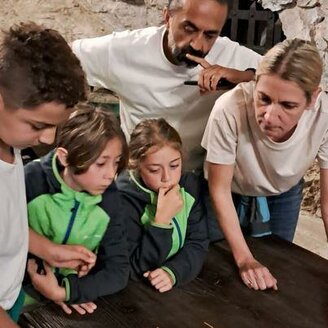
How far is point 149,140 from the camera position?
141cm

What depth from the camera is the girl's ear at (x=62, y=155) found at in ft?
4.12

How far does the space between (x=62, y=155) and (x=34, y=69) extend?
1.08 feet

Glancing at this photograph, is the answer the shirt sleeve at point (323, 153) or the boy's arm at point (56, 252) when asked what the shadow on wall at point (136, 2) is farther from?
the boy's arm at point (56, 252)

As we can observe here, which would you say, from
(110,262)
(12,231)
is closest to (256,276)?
(110,262)

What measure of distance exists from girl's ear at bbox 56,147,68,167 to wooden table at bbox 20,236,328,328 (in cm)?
33

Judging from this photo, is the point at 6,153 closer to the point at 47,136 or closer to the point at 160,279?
the point at 47,136

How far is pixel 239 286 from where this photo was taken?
4.69ft

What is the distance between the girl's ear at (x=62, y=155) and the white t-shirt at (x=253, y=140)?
44 cm

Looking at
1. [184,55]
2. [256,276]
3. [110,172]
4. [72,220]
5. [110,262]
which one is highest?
[184,55]

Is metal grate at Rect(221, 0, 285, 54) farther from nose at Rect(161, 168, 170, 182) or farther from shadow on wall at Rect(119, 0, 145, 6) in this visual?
nose at Rect(161, 168, 170, 182)

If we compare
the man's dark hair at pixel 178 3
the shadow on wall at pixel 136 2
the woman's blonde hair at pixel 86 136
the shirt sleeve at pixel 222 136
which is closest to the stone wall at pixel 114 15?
the shadow on wall at pixel 136 2

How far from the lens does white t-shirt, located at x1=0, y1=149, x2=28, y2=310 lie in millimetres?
1014

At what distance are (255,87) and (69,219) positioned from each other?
581mm

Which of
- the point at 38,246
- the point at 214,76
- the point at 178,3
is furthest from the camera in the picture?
the point at 178,3
